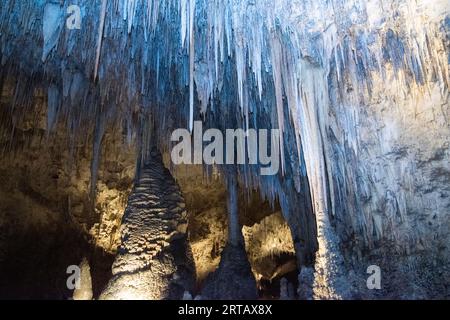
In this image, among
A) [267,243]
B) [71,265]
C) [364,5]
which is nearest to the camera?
[364,5]

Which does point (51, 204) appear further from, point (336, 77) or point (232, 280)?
point (336, 77)

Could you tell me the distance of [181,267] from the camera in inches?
328

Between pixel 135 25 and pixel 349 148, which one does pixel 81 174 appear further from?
pixel 349 148

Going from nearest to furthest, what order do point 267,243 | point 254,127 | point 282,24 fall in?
point 282,24 < point 254,127 < point 267,243

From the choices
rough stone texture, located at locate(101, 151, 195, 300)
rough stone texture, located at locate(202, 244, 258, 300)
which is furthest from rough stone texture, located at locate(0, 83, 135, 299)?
rough stone texture, located at locate(202, 244, 258, 300)

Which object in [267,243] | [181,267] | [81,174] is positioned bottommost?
[181,267]

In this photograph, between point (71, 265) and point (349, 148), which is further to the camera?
point (71, 265)

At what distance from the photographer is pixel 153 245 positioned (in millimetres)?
8469

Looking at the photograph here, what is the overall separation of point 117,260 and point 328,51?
532cm

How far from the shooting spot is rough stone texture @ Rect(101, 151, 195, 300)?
784 centimetres

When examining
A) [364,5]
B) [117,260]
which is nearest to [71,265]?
[117,260]

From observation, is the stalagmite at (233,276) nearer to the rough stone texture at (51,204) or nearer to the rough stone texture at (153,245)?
the rough stone texture at (153,245)

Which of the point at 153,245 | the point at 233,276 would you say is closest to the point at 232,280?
the point at 233,276

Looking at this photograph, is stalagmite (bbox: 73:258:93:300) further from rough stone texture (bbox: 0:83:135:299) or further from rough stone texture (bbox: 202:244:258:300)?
rough stone texture (bbox: 202:244:258:300)
